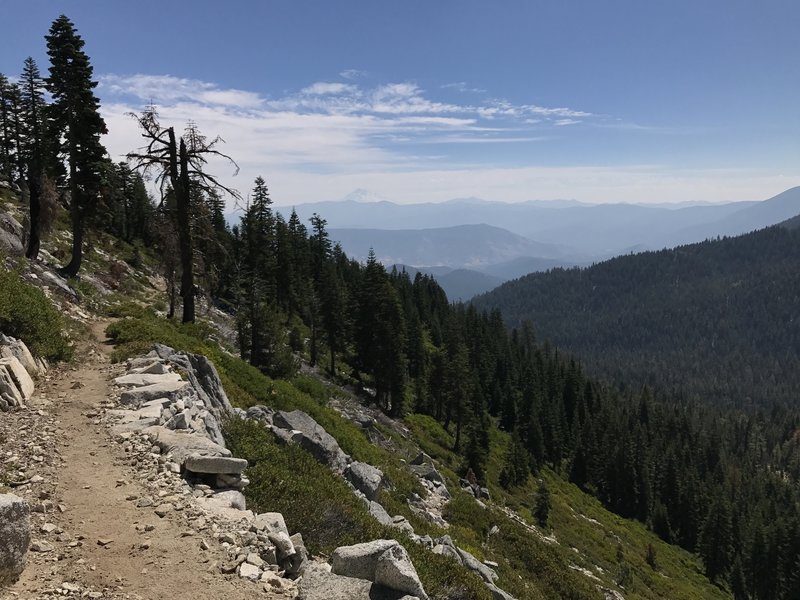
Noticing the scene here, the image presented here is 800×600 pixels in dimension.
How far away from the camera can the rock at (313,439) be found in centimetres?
1463

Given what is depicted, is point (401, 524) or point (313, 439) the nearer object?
point (401, 524)

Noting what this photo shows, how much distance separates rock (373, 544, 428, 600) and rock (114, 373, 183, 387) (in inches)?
323

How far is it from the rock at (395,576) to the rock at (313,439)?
26.9ft

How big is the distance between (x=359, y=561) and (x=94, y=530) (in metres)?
3.64

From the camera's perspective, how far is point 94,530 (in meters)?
6.76

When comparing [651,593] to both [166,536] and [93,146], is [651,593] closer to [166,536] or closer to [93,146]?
[166,536]

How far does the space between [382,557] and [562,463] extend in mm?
99588

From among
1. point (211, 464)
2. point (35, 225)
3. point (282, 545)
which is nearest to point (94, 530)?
point (211, 464)

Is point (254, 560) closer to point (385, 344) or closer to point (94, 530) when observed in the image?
point (94, 530)

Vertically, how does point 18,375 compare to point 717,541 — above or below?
above

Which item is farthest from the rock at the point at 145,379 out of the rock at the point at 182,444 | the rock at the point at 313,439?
the rock at the point at 313,439

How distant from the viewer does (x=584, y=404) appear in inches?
4318

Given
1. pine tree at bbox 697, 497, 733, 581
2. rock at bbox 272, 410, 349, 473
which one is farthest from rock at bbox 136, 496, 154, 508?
pine tree at bbox 697, 497, 733, 581

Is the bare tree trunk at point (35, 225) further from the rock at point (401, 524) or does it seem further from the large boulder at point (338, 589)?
the large boulder at point (338, 589)
